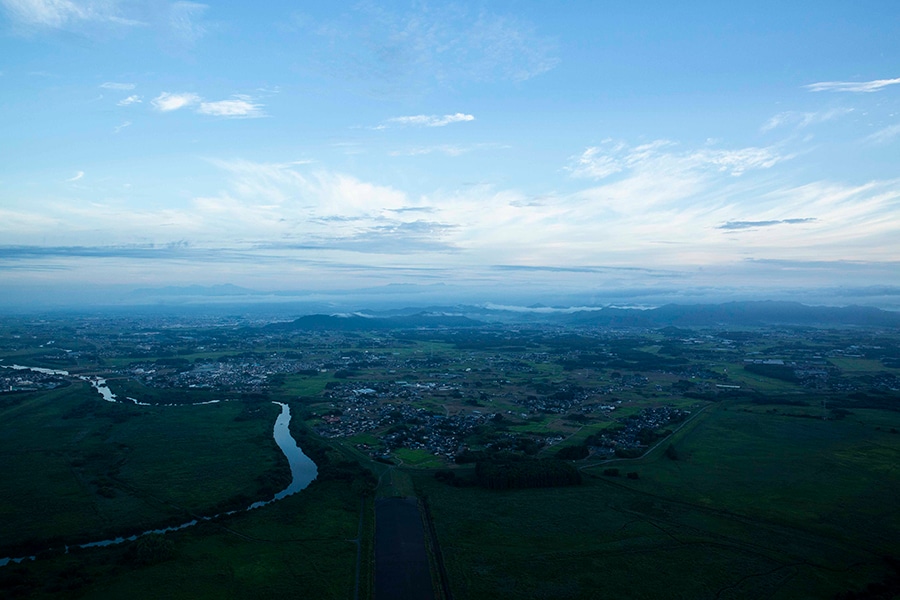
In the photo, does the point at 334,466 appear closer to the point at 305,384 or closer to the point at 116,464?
the point at 116,464

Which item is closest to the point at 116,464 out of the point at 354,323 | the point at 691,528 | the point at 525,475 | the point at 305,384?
the point at 525,475

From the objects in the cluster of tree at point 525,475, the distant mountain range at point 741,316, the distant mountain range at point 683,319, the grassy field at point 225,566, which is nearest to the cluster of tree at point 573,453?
the cluster of tree at point 525,475

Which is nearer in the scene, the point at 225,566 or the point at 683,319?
the point at 225,566

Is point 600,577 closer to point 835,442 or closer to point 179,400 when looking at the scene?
point 835,442

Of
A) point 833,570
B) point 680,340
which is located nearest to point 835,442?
point 833,570

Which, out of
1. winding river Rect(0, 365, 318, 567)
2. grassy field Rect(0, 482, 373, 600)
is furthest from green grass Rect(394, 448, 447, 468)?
grassy field Rect(0, 482, 373, 600)

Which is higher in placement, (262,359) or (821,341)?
(821,341)

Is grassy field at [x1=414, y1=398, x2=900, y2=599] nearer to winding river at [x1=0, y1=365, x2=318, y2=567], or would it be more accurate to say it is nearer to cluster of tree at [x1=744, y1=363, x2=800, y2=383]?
winding river at [x1=0, y1=365, x2=318, y2=567]
